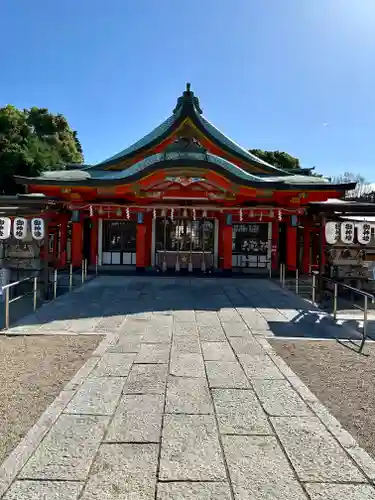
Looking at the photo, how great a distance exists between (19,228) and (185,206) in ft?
21.6

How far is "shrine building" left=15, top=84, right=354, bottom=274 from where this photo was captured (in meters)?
13.8

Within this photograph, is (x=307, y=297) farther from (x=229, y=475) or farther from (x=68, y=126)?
(x=68, y=126)

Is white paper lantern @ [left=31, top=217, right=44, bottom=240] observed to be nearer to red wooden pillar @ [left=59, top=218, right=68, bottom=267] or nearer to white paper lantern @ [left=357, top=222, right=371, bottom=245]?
red wooden pillar @ [left=59, top=218, right=68, bottom=267]

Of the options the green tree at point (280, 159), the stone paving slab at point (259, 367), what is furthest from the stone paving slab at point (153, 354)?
the green tree at point (280, 159)

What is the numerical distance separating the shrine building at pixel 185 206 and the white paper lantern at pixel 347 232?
10.3 ft

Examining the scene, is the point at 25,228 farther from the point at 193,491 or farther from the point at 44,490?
the point at 193,491

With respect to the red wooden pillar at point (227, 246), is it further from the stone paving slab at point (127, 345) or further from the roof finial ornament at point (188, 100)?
the stone paving slab at point (127, 345)

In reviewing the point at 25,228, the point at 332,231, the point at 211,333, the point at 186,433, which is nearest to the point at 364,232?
the point at 332,231

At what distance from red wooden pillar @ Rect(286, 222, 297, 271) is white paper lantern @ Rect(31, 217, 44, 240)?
33.1ft

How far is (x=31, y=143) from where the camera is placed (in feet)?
89.0

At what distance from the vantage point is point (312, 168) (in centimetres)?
2023

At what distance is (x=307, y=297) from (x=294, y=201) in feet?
16.7

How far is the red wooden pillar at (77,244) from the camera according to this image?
1543 centimetres

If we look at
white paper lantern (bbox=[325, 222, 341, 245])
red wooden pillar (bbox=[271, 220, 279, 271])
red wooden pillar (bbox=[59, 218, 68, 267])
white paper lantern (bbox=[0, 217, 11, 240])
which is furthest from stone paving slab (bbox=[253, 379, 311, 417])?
red wooden pillar (bbox=[59, 218, 68, 267])
